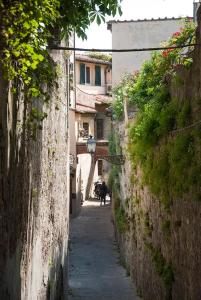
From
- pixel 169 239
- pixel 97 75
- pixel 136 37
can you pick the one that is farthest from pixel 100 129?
pixel 169 239

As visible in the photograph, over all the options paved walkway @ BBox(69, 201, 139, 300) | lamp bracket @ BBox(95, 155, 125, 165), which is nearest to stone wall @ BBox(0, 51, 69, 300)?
paved walkway @ BBox(69, 201, 139, 300)

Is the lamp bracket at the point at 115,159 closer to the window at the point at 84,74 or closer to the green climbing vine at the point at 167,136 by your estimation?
the green climbing vine at the point at 167,136

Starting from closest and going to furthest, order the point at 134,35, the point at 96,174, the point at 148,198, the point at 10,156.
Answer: the point at 10,156, the point at 148,198, the point at 134,35, the point at 96,174

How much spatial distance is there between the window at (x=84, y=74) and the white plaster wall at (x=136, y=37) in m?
12.8

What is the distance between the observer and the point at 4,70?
4.81 m

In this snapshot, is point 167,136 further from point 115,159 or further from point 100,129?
point 100,129

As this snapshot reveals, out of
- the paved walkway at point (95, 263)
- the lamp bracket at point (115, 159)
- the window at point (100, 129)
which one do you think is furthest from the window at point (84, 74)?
the lamp bracket at point (115, 159)

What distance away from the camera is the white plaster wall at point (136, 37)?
2920 centimetres

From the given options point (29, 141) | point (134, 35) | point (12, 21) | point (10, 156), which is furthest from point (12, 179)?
point (134, 35)

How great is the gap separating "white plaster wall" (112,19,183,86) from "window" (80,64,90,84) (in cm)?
1283

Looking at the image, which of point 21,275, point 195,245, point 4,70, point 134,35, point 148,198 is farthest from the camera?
point 134,35

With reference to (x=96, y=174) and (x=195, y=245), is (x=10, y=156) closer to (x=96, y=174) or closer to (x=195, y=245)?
(x=195, y=245)

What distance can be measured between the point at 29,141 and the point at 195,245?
3.21m

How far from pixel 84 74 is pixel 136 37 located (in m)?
13.8
